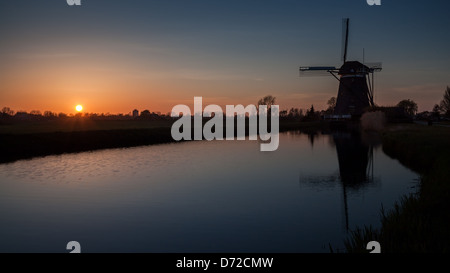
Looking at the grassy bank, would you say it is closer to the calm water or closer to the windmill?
the calm water

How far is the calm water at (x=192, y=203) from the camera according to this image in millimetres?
10539

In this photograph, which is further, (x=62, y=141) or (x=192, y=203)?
(x=62, y=141)

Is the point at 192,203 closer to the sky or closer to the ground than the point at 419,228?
closer to the ground

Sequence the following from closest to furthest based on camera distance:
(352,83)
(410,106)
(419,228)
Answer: (419,228), (352,83), (410,106)

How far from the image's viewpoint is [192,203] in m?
14.9

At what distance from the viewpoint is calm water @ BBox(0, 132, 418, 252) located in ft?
34.6

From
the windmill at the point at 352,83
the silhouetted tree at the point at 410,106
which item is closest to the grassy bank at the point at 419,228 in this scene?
the windmill at the point at 352,83

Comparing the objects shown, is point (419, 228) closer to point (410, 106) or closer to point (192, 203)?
point (192, 203)

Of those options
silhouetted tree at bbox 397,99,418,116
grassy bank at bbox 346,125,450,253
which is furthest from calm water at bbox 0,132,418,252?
silhouetted tree at bbox 397,99,418,116

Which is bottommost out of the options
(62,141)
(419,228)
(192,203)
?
(192,203)

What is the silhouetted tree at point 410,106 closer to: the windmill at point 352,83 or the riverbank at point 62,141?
the windmill at point 352,83

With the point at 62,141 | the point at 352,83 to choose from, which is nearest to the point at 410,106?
the point at 352,83
